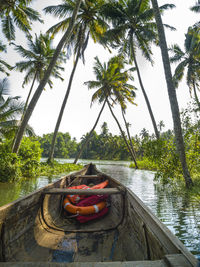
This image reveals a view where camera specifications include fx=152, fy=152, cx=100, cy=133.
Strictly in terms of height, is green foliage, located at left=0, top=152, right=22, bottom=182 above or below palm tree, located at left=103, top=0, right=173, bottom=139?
below

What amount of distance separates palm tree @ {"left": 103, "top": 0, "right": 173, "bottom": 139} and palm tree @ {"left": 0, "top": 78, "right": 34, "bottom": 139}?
323 inches

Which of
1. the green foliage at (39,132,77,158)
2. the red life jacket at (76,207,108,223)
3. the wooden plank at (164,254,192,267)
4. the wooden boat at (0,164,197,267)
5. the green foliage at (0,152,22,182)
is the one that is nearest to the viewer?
the wooden plank at (164,254,192,267)

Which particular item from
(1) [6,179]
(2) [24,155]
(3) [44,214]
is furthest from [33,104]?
(3) [44,214]

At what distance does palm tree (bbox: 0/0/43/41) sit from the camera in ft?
29.6

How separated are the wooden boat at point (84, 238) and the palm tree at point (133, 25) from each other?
8.51 m

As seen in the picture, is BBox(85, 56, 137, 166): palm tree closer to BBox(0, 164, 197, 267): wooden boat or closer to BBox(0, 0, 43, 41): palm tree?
BBox(0, 0, 43, 41): palm tree

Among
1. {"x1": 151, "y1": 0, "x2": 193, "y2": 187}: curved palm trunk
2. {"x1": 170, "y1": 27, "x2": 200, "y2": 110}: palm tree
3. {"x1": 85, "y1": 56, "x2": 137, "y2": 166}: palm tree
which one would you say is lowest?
{"x1": 151, "y1": 0, "x2": 193, "y2": 187}: curved palm trunk

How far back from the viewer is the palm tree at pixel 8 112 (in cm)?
880

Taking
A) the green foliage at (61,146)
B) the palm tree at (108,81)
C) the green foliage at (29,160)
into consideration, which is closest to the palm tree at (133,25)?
the palm tree at (108,81)

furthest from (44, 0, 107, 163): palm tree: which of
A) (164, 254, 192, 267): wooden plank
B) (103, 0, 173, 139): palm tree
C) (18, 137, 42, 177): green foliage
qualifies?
(164, 254, 192, 267): wooden plank

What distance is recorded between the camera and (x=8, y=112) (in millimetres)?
8836

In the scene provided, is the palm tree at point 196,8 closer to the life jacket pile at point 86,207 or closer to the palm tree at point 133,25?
the palm tree at point 133,25

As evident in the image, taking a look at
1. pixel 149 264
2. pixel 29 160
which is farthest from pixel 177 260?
pixel 29 160

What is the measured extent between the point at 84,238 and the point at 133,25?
44.0 feet
